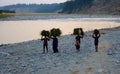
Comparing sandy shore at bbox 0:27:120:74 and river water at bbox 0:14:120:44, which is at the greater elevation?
sandy shore at bbox 0:27:120:74

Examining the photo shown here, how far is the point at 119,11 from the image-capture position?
183125 millimetres

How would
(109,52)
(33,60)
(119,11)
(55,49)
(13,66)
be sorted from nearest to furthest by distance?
(13,66)
(33,60)
(109,52)
(55,49)
(119,11)

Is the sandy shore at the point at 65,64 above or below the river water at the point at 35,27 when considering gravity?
above

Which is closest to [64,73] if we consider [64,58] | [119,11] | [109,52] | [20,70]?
[20,70]

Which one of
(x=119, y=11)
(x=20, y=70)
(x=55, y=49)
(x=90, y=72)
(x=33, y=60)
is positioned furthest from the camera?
(x=119, y=11)

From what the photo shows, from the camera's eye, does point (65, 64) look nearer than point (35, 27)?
Yes

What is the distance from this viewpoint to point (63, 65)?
20234 millimetres

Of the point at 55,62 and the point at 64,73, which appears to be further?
the point at 55,62

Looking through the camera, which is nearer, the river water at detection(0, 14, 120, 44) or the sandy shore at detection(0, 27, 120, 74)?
the sandy shore at detection(0, 27, 120, 74)

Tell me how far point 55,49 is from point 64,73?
7.96 m

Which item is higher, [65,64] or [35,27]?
[65,64]

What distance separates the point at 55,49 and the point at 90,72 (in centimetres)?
840

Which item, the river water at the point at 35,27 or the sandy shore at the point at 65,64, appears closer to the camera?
the sandy shore at the point at 65,64

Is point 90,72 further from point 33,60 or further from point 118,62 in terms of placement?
point 33,60
